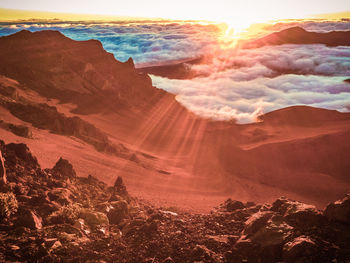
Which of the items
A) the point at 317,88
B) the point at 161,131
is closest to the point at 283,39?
the point at 317,88

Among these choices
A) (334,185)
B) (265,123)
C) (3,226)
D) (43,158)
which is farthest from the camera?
(265,123)

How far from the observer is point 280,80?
288 feet

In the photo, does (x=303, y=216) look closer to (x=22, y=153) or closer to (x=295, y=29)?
(x=22, y=153)

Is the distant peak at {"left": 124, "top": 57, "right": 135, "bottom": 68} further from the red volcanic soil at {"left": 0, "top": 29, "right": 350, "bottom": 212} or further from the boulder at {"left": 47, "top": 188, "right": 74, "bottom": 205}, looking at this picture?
the boulder at {"left": 47, "top": 188, "right": 74, "bottom": 205}

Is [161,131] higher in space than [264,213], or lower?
lower

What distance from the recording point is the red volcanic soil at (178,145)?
2620cm

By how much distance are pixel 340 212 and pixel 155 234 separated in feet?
19.3

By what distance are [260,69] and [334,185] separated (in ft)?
242

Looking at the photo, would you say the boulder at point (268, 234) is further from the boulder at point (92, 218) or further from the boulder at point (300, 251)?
the boulder at point (92, 218)

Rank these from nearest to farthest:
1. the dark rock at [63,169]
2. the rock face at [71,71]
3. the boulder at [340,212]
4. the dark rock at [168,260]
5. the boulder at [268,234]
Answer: the dark rock at [168,260] < the boulder at [268,234] < the boulder at [340,212] < the dark rock at [63,169] < the rock face at [71,71]

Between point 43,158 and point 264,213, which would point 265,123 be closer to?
point 43,158

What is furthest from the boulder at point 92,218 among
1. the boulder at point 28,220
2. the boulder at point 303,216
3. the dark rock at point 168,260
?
the boulder at point 303,216

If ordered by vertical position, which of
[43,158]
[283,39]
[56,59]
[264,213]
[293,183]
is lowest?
[293,183]

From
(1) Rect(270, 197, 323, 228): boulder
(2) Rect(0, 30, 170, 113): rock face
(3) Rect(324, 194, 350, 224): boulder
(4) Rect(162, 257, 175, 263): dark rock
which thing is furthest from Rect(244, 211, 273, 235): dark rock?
(2) Rect(0, 30, 170, 113): rock face
